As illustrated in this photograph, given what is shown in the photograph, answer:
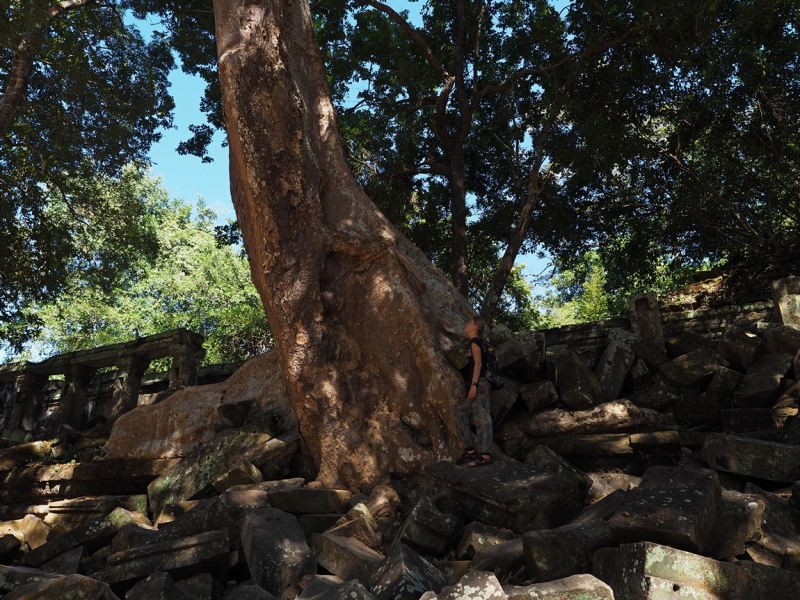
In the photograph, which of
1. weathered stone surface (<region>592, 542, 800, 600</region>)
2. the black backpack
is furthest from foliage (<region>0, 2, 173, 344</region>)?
weathered stone surface (<region>592, 542, 800, 600</region>)

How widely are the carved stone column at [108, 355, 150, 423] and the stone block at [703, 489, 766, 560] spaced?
7623 mm

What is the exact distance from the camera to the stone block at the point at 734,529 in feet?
10.9

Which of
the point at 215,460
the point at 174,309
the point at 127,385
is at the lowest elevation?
the point at 215,460

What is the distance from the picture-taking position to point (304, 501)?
5020 mm

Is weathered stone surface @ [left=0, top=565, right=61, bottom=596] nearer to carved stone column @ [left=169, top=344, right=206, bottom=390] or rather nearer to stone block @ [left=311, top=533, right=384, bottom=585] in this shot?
stone block @ [left=311, top=533, right=384, bottom=585]

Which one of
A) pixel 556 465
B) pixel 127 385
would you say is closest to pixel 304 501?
pixel 556 465

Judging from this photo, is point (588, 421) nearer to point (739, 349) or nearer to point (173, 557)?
point (739, 349)

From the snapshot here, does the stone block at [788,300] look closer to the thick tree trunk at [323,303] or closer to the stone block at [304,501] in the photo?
the thick tree trunk at [323,303]

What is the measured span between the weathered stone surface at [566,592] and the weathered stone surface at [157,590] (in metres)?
1.72

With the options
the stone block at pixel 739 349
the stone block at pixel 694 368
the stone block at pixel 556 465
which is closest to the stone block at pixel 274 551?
the stone block at pixel 556 465

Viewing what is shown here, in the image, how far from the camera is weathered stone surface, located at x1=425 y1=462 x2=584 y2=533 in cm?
414

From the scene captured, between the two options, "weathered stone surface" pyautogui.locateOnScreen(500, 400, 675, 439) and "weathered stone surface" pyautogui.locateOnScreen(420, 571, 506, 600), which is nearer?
"weathered stone surface" pyautogui.locateOnScreen(420, 571, 506, 600)

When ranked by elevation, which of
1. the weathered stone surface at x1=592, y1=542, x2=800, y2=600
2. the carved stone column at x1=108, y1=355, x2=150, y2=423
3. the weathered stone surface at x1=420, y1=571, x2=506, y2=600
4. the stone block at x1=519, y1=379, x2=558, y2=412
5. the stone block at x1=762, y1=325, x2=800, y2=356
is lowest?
the weathered stone surface at x1=592, y1=542, x2=800, y2=600

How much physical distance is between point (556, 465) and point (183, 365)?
18.4 feet
